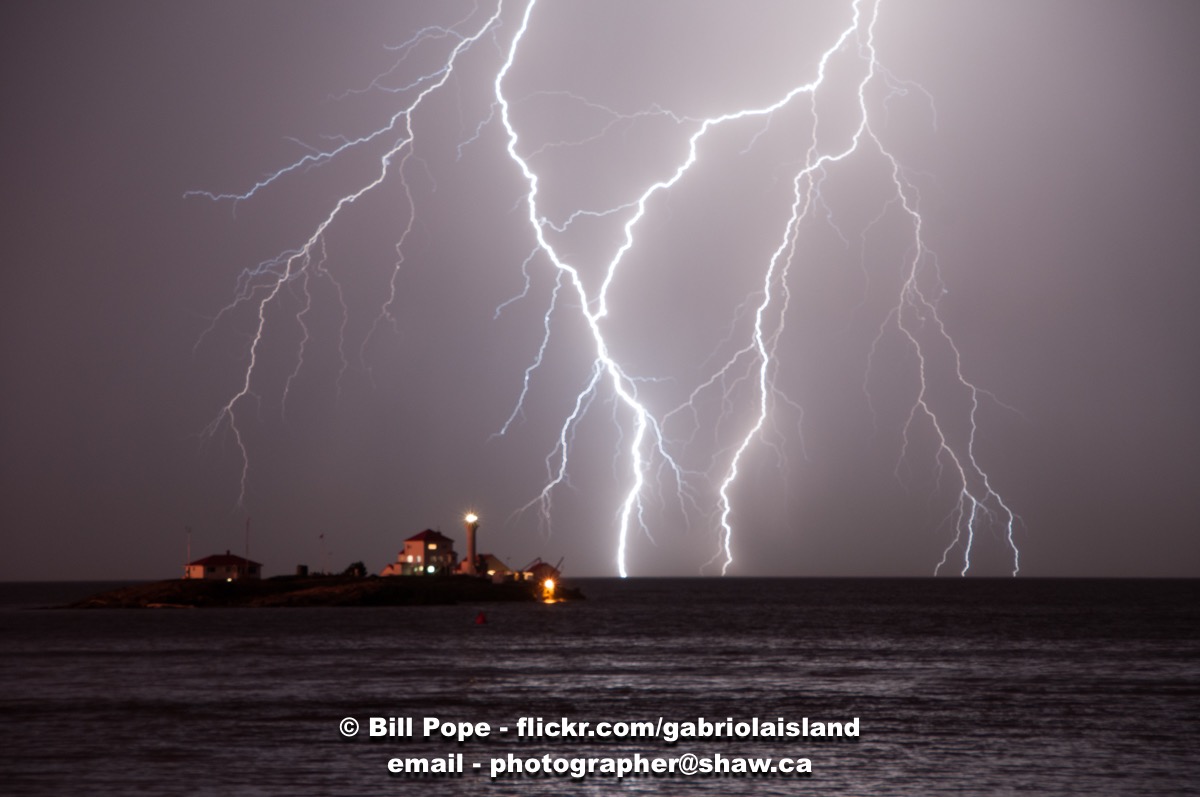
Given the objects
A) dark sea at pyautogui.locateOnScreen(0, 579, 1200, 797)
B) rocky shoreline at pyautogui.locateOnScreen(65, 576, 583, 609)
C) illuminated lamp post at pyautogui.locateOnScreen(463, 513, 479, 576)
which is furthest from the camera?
illuminated lamp post at pyautogui.locateOnScreen(463, 513, 479, 576)

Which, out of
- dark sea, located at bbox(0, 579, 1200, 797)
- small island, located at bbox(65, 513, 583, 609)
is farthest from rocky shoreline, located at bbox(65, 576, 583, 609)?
dark sea, located at bbox(0, 579, 1200, 797)

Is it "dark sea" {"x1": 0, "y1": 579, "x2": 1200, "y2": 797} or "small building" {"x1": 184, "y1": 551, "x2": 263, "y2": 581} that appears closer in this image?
"dark sea" {"x1": 0, "y1": 579, "x2": 1200, "y2": 797}

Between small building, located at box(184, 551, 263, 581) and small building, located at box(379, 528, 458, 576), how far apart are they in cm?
Answer: 1151

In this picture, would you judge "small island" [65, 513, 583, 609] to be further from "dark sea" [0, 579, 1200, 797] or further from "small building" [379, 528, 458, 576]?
"dark sea" [0, 579, 1200, 797]

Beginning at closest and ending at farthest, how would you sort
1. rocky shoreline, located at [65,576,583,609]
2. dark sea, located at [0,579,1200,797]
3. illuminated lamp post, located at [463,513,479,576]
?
dark sea, located at [0,579,1200,797]
rocky shoreline, located at [65,576,583,609]
illuminated lamp post, located at [463,513,479,576]

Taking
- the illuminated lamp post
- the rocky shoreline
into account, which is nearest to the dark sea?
the rocky shoreline

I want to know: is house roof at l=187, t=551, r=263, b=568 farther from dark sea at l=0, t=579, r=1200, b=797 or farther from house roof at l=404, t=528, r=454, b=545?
dark sea at l=0, t=579, r=1200, b=797

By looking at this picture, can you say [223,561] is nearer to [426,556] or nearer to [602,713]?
[426,556]

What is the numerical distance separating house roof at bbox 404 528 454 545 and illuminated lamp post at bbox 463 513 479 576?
428 centimetres

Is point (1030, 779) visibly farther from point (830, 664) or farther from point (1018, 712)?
point (830, 664)

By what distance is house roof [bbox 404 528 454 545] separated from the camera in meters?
114

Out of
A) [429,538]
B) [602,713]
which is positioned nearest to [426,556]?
[429,538]

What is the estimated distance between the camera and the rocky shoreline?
9950cm

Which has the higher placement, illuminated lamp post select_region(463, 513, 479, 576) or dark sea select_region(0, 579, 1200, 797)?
illuminated lamp post select_region(463, 513, 479, 576)
